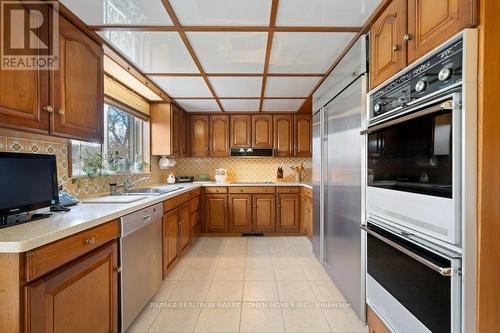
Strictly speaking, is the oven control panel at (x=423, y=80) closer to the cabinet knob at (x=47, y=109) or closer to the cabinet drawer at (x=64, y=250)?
the cabinet drawer at (x=64, y=250)

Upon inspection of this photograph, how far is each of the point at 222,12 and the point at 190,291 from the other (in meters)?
2.28

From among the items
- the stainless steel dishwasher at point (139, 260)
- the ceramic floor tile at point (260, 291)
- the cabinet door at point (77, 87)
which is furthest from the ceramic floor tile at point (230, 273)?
the cabinet door at point (77, 87)

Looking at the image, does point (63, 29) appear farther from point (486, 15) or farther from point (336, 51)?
point (486, 15)

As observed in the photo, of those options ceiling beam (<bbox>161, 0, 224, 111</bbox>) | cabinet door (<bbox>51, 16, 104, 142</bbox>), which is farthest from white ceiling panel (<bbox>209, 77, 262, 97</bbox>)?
cabinet door (<bbox>51, 16, 104, 142</bbox>)

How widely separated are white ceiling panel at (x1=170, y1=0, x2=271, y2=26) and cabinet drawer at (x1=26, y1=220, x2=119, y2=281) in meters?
1.40

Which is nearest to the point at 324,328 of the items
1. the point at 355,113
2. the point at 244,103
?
the point at 355,113

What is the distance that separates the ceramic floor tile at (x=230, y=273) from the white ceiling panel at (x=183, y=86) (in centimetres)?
214

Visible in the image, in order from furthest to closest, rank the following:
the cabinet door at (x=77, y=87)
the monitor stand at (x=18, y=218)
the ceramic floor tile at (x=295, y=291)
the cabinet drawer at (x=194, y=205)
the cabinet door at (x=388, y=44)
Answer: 1. the cabinet drawer at (x=194, y=205)
2. the ceramic floor tile at (x=295, y=291)
3. the cabinet door at (x=77, y=87)
4. the cabinet door at (x=388, y=44)
5. the monitor stand at (x=18, y=218)

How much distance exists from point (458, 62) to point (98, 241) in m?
1.86

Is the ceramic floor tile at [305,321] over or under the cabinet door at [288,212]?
under

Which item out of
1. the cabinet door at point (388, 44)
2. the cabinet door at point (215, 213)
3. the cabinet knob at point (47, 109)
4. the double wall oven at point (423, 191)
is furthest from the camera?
the cabinet door at point (215, 213)

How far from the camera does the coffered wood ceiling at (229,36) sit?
145cm

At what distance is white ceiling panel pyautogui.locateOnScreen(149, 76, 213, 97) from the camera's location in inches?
103

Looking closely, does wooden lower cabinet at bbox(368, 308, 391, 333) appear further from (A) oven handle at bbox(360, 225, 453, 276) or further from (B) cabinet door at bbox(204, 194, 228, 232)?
(B) cabinet door at bbox(204, 194, 228, 232)
